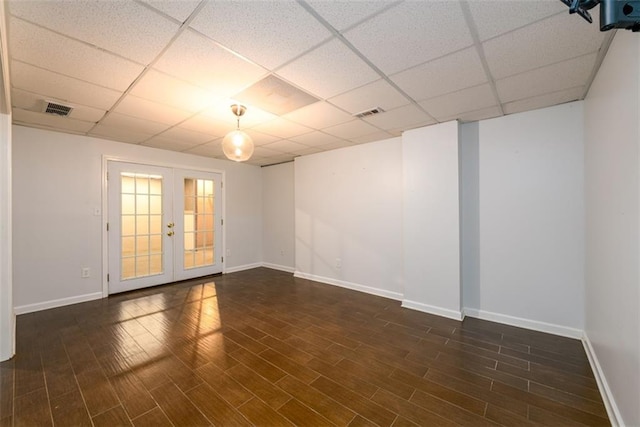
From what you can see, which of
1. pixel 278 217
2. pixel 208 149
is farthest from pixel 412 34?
pixel 278 217

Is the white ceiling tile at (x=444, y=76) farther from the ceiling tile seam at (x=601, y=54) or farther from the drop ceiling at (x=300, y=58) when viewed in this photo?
the ceiling tile seam at (x=601, y=54)

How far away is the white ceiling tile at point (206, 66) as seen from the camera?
1850mm

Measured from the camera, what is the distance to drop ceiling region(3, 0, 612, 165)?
61.5 inches

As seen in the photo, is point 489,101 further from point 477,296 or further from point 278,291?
point 278,291

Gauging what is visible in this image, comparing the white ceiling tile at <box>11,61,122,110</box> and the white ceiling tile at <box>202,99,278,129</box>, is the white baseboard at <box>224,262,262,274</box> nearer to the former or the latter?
the white ceiling tile at <box>202,99,278,129</box>

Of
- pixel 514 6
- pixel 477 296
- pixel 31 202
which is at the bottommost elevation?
pixel 477 296

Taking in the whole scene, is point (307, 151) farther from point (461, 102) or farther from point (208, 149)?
point (461, 102)

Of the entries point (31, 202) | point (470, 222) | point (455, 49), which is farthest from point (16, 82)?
point (470, 222)

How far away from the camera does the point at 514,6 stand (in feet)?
4.99

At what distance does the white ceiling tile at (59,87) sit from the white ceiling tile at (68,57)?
0.40ft

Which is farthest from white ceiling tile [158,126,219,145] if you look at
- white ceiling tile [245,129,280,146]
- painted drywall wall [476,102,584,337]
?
painted drywall wall [476,102,584,337]

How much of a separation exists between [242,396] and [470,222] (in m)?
3.23

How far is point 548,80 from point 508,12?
48.3 inches

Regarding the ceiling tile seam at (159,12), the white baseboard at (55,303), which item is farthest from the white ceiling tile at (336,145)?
the white baseboard at (55,303)
